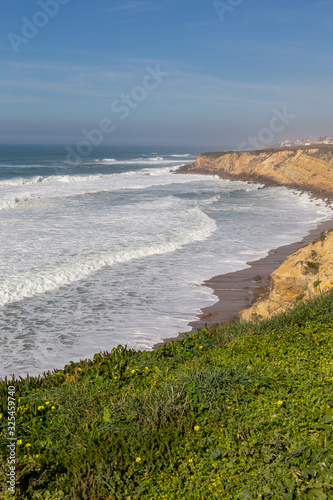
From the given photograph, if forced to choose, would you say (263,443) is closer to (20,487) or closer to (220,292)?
(20,487)

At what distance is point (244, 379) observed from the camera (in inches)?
188

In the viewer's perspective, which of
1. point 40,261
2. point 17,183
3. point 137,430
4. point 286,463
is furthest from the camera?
point 17,183

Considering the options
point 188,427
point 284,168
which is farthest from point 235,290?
point 284,168

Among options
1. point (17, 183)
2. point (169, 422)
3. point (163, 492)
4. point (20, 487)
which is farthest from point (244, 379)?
point (17, 183)

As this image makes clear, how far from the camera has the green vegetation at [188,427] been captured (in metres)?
Answer: 3.42

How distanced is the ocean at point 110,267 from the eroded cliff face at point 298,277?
79.3 inches

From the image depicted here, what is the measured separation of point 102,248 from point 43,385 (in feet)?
35.0

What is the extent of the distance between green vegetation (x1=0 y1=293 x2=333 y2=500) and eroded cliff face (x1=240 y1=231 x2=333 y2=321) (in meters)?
2.59

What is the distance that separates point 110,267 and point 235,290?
4635 mm

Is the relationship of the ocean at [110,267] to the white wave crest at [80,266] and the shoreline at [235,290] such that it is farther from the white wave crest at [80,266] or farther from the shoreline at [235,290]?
the shoreline at [235,290]

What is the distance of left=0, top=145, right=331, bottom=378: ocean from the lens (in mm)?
8812

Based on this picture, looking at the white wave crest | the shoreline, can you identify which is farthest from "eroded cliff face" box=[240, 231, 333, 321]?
the white wave crest

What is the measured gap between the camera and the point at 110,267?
1412 cm

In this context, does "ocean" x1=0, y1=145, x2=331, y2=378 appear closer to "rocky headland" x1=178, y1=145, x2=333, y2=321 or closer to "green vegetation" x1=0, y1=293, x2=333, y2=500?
"rocky headland" x1=178, y1=145, x2=333, y2=321
